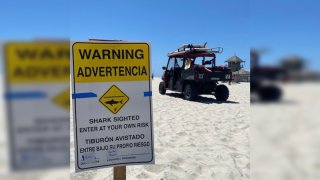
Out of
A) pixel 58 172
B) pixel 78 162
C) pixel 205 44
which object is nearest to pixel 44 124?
pixel 58 172

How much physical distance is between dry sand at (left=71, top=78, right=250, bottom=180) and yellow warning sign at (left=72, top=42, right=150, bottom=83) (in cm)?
83

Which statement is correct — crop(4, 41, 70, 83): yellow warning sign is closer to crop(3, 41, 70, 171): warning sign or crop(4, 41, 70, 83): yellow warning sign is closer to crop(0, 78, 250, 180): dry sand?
crop(3, 41, 70, 171): warning sign

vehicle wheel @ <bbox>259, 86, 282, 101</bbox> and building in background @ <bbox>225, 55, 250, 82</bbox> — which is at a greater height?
building in background @ <bbox>225, 55, 250, 82</bbox>

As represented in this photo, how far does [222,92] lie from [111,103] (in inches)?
410

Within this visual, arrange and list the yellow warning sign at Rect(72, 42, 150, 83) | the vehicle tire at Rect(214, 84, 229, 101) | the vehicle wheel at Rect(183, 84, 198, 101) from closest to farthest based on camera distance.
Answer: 1. the yellow warning sign at Rect(72, 42, 150, 83)
2. the vehicle wheel at Rect(183, 84, 198, 101)
3. the vehicle tire at Rect(214, 84, 229, 101)

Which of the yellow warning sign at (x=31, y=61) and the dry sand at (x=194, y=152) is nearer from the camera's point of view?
the yellow warning sign at (x=31, y=61)

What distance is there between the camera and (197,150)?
5.22m

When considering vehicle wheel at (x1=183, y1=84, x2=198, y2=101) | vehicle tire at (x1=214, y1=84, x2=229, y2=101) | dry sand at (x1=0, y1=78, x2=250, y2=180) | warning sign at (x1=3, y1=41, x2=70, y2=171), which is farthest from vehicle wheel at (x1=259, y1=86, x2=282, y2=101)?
vehicle tire at (x1=214, y1=84, x2=229, y2=101)

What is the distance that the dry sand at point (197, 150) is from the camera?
4137mm

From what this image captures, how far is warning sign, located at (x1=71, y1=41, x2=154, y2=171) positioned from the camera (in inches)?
112

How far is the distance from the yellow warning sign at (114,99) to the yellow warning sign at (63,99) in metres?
0.59

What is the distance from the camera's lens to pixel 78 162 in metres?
2.94

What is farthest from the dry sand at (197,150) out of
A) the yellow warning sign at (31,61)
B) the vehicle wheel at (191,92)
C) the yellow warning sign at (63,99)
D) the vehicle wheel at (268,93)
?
the vehicle wheel at (191,92)

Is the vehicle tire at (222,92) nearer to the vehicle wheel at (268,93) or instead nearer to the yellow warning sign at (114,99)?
the yellow warning sign at (114,99)
